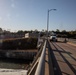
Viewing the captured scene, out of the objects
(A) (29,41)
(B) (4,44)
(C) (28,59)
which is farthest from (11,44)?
(C) (28,59)

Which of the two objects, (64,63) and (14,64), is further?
(14,64)

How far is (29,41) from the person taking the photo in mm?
66000

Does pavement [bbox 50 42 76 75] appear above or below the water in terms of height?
above

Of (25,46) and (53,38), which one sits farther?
(25,46)

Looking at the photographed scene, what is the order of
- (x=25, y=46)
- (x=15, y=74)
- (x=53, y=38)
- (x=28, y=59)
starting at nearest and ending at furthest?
(x=15, y=74), (x=28, y=59), (x=53, y=38), (x=25, y=46)

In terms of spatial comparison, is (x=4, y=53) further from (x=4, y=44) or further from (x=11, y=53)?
(x=4, y=44)

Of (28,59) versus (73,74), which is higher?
(73,74)

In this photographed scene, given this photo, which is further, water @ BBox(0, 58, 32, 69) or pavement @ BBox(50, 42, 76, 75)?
water @ BBox(0, 58, 32, 69)

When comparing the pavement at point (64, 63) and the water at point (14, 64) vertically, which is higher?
the pavement at point (64, 63)

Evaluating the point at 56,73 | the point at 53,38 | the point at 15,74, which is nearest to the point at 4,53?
the point at 53,38

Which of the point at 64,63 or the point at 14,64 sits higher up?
the point at 64,63

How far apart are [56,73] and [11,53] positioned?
44.9 m

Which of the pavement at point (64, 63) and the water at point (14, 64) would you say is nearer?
the pavement at point (64, 63)

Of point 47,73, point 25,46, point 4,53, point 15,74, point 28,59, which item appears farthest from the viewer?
point 25,46
